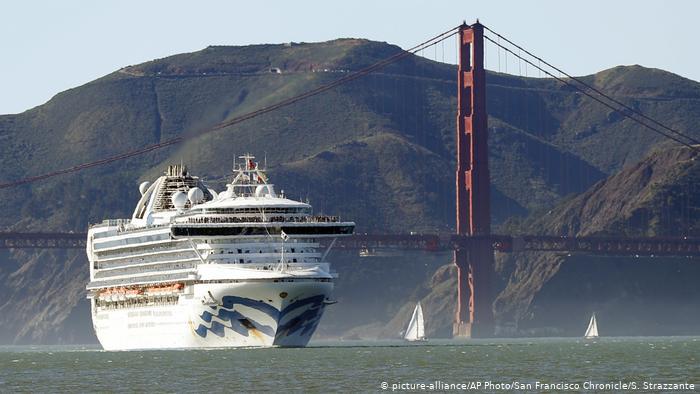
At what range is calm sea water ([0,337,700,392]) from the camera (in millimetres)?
81500

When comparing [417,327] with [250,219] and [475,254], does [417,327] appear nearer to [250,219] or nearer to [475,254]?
[475,254]

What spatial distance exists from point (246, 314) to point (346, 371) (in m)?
19.5

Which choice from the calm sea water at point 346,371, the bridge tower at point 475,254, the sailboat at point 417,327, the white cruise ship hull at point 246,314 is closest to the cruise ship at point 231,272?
the white cruise ship hull at point 246,314

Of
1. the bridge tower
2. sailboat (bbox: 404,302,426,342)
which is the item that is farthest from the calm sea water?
the bridge tower

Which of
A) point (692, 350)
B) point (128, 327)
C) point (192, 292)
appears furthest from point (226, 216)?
point (692, 350)

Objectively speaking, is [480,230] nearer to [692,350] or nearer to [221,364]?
[692,350]

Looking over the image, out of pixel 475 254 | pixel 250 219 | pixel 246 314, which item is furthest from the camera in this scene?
pixel 475 254

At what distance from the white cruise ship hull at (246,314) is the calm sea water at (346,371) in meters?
1.13

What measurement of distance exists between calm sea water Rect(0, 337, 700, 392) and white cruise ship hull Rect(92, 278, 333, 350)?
113cm

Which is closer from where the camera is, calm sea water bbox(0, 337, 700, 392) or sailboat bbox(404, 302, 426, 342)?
calm sea water bbox(0, 337, 700, 392)

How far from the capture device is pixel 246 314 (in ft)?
366

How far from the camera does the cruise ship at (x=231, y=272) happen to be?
111625mm

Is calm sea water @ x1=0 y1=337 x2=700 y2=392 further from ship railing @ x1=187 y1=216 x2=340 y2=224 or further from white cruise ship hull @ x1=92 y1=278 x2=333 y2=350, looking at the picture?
ship railing @ x1=187 y1=216 x2=340 y2=224

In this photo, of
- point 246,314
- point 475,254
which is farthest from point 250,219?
point 475,254
